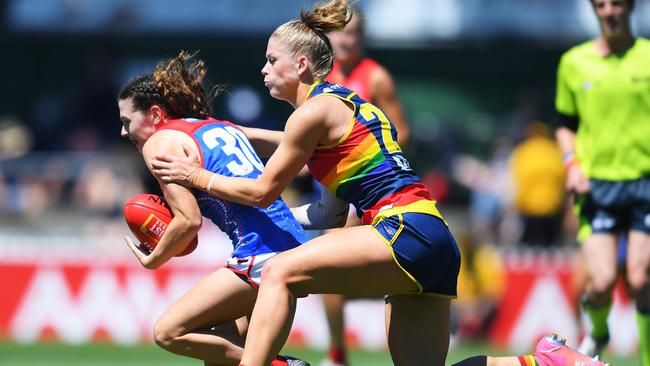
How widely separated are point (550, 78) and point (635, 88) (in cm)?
1167

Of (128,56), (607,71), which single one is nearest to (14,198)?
(128,56)

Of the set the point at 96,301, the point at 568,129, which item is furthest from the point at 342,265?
the point at 96,301

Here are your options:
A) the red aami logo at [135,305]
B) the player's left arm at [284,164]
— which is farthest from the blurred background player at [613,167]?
the red aami logo at [135,305]

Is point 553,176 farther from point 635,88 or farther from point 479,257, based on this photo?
point 635,88

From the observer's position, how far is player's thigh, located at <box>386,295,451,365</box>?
19.0 feet

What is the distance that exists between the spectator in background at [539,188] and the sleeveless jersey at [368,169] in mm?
8657

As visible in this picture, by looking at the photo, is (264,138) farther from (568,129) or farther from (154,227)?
(568,129)

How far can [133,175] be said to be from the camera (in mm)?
14914

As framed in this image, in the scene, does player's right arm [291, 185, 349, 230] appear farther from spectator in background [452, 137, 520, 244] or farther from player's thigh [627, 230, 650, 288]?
spectator in background [452, 137, 520, 244]

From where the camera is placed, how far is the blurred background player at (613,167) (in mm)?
7504

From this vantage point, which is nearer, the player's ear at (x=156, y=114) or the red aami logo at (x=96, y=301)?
the player's ear at (x=156, y=114)

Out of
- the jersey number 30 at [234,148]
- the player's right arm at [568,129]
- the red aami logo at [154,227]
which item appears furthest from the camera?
the player's right arm at [568,129]

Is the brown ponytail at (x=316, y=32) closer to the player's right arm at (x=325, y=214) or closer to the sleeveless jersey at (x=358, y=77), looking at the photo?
the player's right arm at (x=325, y=214)

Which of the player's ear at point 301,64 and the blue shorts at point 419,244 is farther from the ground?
the player's ear at point 301,64
